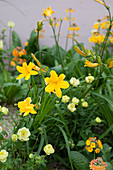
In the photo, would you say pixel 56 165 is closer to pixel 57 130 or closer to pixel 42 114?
pixel 57 130

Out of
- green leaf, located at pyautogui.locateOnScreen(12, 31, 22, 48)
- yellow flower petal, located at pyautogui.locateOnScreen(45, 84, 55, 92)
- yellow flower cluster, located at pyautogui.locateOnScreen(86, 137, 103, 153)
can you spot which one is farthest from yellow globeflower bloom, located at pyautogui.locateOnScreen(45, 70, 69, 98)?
green leaf, located at pyautogui.locateOnScreen(12, 31, 22, 48)

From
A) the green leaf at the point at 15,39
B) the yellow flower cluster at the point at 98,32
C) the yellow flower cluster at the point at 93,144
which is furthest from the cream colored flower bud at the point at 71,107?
the green leaf at the point at 15,39

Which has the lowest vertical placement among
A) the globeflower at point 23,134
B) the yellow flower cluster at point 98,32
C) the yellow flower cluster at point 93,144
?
the yellow flower cluster at point 93,144

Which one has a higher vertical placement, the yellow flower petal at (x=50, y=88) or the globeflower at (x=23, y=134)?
the yellow flower petal at (x=50, y=88)

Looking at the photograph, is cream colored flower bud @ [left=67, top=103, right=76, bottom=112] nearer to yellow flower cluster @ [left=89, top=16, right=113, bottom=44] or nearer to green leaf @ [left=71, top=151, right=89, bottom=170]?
green leaf @ [left=71, top=151, right=89, bottom=170]

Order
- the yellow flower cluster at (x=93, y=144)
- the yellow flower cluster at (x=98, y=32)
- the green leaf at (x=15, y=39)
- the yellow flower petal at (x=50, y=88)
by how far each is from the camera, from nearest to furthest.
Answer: the yellow flower petal at (x=50, y=88) → the yellow flower cluster at (x=93, y=144) → the yellow flower cluster at (x=98, y=32) → the green leaf at (x=15, y=39)

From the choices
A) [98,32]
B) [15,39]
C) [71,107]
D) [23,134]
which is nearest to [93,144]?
[71,107]

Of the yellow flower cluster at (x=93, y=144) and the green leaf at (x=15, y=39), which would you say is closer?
the yellow flower cluster at (x=93, y=144)

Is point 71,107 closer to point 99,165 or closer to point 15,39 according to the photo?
point 99,165

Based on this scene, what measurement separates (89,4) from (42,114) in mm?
2211

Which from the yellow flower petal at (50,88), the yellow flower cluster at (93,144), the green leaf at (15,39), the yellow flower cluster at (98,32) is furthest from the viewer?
the green leaf at (15,39)

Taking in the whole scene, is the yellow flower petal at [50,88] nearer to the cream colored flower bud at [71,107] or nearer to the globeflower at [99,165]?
the cream colored flower bud at [71,107]

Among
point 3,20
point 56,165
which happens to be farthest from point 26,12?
point 56,165

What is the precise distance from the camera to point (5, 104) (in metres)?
1.81
